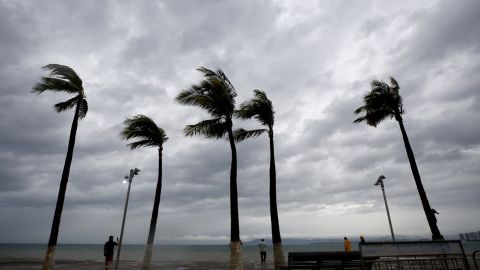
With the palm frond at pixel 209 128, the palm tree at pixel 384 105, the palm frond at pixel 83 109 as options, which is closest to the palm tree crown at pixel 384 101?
the palm tree at pixel 384 105

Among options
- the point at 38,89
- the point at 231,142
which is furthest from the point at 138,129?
the point at 231,142

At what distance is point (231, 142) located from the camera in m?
15.5

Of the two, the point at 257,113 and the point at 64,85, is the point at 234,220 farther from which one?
the point at 64,85

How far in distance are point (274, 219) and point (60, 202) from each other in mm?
10576

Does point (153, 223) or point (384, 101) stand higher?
point (384, 101)

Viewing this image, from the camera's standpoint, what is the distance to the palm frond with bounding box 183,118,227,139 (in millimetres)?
15492

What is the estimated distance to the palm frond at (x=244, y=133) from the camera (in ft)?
56.5

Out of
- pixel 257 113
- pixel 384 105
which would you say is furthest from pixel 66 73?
pixel 384 105

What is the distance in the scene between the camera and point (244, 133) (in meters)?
17.3

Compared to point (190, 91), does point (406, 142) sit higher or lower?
lower

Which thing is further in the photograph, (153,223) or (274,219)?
(153,223)

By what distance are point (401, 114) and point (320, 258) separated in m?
13.5

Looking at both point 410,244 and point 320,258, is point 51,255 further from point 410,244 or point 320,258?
point 410,244

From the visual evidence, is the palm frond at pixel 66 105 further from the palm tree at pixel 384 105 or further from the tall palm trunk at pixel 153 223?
the palm tree at pixel 384 105
